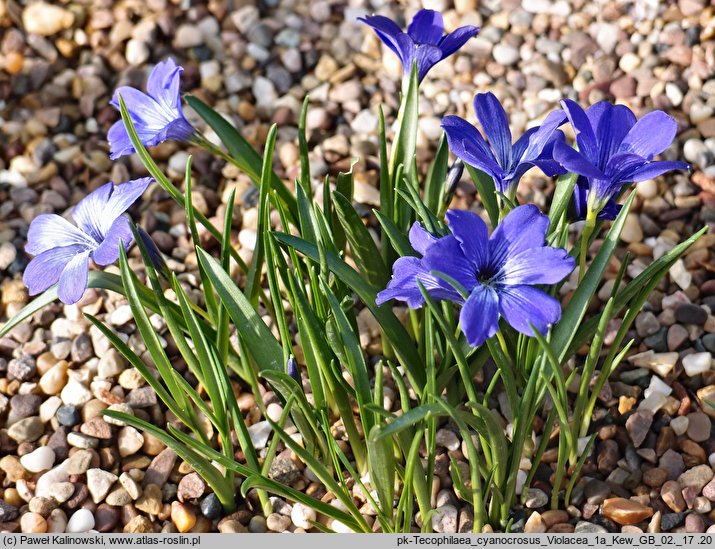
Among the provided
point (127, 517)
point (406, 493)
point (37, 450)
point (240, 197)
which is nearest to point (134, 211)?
point (240, 197)

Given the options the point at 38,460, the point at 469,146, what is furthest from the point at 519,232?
the point at 38,460

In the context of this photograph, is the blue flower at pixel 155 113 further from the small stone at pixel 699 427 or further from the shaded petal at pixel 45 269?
the small stone at pixel 699 427

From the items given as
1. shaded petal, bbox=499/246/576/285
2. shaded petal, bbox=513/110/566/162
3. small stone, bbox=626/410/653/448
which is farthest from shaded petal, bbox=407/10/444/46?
small stone, bbox=626/410/653/448

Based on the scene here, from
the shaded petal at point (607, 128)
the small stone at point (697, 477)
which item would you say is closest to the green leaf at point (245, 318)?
the shaded petal at point (607, 128)

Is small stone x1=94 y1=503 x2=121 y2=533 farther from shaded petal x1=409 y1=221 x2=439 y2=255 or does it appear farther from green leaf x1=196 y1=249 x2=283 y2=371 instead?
shaded petal x1=409 y1=221 x2=439 y2=255

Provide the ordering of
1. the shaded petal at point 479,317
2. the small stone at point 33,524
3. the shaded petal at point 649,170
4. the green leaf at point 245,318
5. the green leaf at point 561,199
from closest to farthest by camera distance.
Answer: the shaded petal at point 479,317 → the shaded petal at point 649,170 → the green leaf at point 561,199 → the green leaf at point 245,318 → the small stone at point 33,524

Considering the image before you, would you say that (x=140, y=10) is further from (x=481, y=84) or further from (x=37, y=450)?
(x=37, y=450)

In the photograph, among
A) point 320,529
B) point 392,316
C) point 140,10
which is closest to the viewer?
point 392,316
